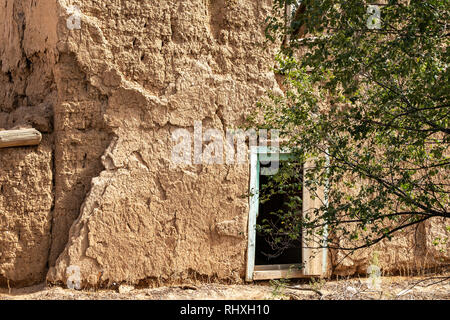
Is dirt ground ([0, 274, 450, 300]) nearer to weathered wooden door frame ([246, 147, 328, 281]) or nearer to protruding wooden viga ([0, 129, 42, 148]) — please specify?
weathered wooden door frame ([246, 147, 328, 281])

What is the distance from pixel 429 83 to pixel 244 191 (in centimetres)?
252

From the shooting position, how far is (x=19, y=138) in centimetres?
500

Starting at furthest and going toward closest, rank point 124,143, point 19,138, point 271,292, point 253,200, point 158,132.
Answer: point 253,200
point 158,132
point 124,143
point 271,292
point 19,138

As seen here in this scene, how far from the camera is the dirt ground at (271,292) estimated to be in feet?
16.1

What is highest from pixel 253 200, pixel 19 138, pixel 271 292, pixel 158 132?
pixel 158 132

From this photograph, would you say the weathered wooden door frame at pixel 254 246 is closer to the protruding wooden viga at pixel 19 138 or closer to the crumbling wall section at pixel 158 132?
the crumbling wall section at pixel 158 132

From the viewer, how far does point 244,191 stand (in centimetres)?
552

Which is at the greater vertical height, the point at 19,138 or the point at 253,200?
the point at 19,138

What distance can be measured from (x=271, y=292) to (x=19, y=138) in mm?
2879

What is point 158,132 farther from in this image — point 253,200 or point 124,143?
point 253,200

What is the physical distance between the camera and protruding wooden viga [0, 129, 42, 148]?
195 inches

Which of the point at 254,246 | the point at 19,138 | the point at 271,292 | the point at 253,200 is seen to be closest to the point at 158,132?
the point at 253,200

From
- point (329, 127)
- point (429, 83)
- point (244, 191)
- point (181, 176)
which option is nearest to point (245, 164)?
point (244, 191)

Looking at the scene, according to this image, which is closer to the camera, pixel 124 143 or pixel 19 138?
pixel 19 138
